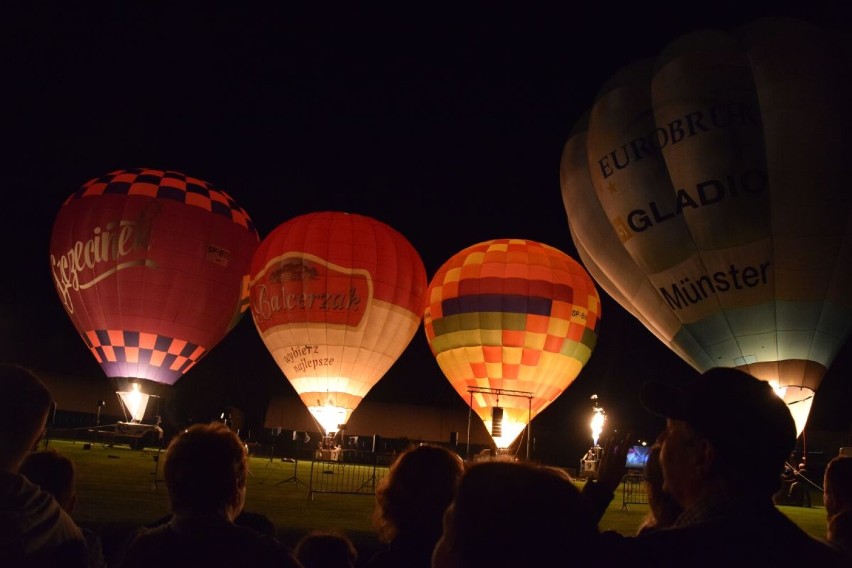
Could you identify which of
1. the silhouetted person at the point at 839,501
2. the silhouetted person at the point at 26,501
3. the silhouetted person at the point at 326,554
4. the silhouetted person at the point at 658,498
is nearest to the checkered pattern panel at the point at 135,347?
the silhouetted person at the point at 326,554

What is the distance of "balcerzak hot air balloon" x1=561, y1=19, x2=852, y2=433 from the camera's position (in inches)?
329

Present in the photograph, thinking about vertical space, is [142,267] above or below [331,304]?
above

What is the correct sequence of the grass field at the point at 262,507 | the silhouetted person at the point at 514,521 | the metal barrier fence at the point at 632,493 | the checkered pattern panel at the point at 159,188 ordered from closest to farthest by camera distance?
1. the silhouetted person at the point at 514,521
2. the grass field at the point at 262,507
3. the metal barrier fence at the point at 632,493
4. the checkered pattern panel at the point at 159,188

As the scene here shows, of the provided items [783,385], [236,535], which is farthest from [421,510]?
[783,385]

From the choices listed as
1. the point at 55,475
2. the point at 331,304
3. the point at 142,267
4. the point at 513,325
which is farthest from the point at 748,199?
the point at 142,267

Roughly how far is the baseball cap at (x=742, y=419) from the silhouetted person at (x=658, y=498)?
0.73m

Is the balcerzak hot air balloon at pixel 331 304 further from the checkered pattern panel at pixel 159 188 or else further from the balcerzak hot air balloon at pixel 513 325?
the checkered pattern panel at pixel 159 188

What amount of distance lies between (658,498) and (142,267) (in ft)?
46.6

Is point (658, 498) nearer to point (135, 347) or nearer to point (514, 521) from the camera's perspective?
point (514, 521)

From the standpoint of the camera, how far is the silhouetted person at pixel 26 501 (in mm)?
1735

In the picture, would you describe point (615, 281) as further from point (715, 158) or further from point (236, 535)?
point (236, 535)

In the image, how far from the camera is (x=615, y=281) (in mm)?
10352

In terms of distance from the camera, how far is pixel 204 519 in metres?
1.89

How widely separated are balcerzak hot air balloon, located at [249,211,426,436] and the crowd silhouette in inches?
492
